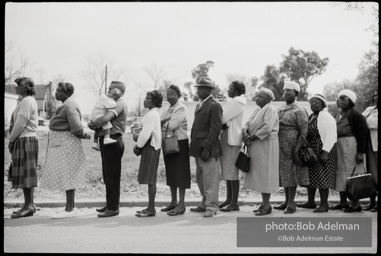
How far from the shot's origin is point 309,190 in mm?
6574

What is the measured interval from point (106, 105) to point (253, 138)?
6.80 ft

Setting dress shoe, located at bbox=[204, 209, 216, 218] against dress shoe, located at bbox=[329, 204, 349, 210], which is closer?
dress shoe, located at bbox=[204, 209, 216, 218]

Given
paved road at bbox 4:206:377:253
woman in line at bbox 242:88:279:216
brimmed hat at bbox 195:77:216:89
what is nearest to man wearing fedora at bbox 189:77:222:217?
brimmed hat at bbox 195:77:216:89

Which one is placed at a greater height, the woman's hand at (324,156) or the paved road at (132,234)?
the woman's hand at (324,156)

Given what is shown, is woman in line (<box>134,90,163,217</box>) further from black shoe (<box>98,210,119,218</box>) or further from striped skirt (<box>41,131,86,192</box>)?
striped skirt (<box>41,131,86,192</box>)

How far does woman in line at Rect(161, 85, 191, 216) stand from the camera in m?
6.36

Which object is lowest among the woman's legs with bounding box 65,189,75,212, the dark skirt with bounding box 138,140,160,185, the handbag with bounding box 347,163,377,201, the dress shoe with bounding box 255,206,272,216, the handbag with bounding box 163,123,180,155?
the dress shoe with bounding box 255,206,272,216

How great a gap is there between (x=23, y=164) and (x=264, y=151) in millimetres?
3302

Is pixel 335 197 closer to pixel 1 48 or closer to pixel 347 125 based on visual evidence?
pixel 347 125

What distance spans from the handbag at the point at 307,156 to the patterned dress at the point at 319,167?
7.5 inches

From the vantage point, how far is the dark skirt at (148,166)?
618cm

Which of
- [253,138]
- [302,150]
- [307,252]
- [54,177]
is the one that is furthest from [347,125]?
[54,177]

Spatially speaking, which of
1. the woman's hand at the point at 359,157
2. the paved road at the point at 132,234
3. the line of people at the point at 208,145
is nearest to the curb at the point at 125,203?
the paved road at the point at 132,234

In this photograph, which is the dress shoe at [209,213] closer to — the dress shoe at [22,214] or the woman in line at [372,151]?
the woman in line at [372,151]
